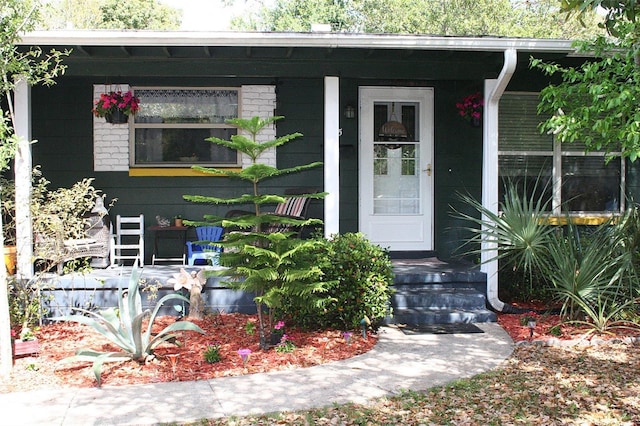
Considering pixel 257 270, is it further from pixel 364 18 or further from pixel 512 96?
pixel 364 18

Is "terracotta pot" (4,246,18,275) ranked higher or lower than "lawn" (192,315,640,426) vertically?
higher

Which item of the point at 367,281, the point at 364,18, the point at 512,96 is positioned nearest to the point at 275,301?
the point at 367,281

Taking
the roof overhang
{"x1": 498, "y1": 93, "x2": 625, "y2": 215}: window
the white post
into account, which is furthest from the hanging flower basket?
the white post

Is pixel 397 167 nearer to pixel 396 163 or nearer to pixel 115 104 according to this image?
pixel 396 163

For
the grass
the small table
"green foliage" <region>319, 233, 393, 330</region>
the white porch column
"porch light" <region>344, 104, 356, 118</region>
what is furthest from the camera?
"porch light" <region>344, 104, 356, 118</region>

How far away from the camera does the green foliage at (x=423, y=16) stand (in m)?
24.1

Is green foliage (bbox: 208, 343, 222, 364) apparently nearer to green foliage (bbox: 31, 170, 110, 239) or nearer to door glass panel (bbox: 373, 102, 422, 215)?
green foliage (bbox: 31, 170, 110, 239)

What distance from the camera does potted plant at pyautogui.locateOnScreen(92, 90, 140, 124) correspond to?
7215mm

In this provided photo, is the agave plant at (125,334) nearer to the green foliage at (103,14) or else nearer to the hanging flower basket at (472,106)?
the hanging flower basket at (472,106)

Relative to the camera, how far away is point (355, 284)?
18.4 feet

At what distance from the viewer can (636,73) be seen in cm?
514

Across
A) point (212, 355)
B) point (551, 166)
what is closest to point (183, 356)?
point (212, 355)

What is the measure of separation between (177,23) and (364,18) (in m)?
8.66

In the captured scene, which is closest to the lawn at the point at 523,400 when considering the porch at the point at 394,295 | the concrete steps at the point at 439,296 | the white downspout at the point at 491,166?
the concrete steps at the point at 439,296
